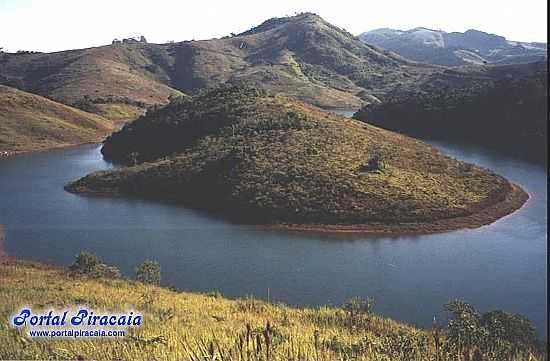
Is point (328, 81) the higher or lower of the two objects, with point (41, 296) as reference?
higher

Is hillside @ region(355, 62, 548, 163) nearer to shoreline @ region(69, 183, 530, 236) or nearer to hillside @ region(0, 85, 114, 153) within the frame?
shoreline @ region(69, 183, 530, 236)

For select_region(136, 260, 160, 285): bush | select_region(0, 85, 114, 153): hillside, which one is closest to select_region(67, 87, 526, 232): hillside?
select_region(136, 260, 160, 285): bush

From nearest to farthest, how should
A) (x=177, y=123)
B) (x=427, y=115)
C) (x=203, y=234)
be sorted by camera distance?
(x=203, y=234)
(x=177, y=123)
(x=427, y=115)

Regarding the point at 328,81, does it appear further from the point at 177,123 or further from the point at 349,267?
the point at 349,267

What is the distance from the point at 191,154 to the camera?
6469 cm

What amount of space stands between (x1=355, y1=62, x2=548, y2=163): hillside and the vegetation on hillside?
64.3 meters

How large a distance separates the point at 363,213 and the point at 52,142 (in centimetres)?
6969

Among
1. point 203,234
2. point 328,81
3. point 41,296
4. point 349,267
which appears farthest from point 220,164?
point 328,81

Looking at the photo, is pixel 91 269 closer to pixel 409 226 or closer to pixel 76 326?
pixel 76 326

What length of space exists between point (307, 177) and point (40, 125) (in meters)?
68.0

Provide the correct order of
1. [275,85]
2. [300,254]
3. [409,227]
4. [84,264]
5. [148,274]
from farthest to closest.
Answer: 1. [275,85]
2. [409,227]
3. [300,254]
4. [84,264]
5. [148,274]

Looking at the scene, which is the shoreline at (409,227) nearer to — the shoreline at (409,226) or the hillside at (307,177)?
the shoreline at (409,226)

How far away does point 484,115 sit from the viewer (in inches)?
3772

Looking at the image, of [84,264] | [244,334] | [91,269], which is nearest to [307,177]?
[84,264]
